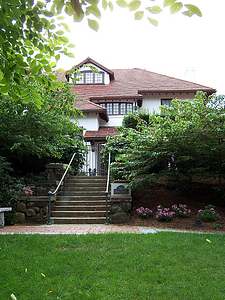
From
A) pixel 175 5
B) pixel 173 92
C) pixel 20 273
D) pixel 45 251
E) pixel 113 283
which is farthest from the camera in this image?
pixel 173 92

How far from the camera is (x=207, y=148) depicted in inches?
300

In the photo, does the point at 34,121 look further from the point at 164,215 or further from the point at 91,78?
the point at 91,78

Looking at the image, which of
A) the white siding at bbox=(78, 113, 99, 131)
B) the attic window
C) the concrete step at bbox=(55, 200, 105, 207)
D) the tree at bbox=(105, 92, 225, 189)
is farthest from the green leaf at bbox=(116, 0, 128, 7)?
the attic window

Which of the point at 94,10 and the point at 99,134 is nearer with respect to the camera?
the point at 94,10

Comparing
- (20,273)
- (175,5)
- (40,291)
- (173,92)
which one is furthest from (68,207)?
(173,92)

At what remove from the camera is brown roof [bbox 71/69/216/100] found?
63.5ft

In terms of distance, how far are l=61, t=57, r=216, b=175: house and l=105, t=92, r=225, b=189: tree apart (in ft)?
27.3

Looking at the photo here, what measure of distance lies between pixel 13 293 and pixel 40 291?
1.04 feet

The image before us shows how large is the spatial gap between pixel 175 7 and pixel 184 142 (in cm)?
525

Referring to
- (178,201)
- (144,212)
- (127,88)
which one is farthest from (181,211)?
(127,88)

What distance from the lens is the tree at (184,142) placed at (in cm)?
706

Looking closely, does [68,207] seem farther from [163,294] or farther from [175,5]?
[175,5]

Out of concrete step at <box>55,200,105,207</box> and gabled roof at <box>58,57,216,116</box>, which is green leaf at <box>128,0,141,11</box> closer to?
concrete step at <box>55,200,105,207</box>

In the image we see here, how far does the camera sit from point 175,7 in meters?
2.59
